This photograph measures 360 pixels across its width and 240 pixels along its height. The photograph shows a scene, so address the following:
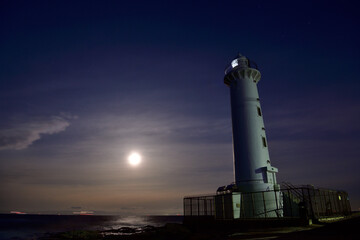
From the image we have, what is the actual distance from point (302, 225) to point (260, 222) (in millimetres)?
3480

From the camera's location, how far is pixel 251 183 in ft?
80.6

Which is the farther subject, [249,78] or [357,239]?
[249,78]

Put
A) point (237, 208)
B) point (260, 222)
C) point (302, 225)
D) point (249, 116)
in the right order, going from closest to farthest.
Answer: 1. point (302, 225)
2. point (260, 222)
3. point (237, 208)
4. point (249, 116)

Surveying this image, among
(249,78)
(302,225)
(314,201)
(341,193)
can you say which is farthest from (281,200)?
(249,78)

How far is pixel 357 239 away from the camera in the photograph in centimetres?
A: 793

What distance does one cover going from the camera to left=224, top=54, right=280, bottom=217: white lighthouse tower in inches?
955

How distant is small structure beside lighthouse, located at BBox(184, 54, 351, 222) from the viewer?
22938mm

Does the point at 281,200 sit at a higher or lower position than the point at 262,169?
lower

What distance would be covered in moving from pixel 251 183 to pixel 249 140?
15.7ft

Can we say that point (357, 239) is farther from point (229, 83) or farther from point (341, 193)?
point (229, 83)

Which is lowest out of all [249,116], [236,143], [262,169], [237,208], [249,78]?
[237,208]

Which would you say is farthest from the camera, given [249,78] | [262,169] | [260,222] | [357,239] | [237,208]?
[249,78]

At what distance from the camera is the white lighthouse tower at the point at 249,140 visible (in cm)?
2425

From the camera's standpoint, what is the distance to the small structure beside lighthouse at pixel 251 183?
75.3ft
